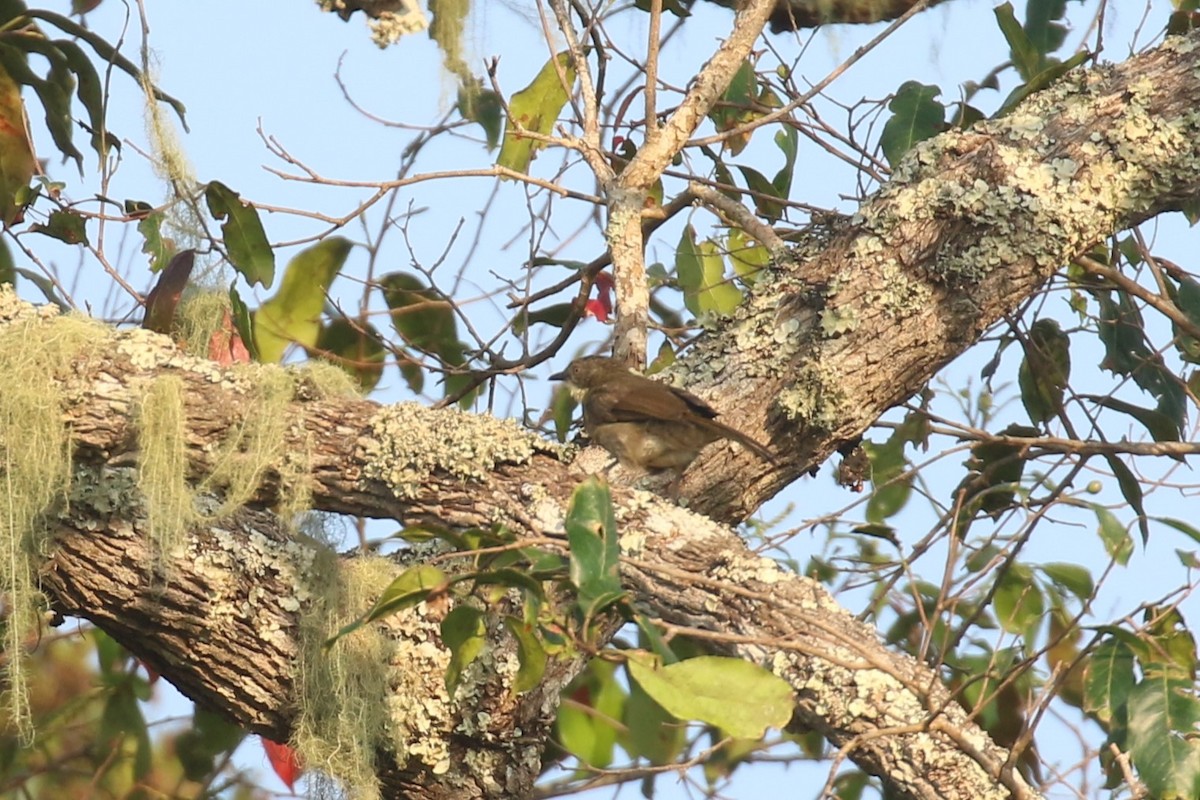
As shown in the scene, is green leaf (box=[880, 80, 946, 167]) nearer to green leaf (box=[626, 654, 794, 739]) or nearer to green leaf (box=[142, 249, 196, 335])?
green leaf (box=[142, 249, 196, 335])

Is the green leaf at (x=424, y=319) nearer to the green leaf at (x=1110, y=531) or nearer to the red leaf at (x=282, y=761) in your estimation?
the red leaf at (x=282, y=761)

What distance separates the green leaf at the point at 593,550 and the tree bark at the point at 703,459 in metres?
Result: 0.52

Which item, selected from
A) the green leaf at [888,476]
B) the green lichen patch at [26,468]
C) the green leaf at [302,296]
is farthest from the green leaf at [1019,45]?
the green lichen patch at [26,468]

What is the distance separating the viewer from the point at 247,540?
2.82 meters

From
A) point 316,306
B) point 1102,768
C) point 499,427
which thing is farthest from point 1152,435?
point 316,306

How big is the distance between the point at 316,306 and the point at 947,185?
155 centimetres

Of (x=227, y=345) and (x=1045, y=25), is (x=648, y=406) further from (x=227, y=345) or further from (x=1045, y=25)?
(x=1045, y=25)

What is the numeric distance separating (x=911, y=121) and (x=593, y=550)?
6.51 ft

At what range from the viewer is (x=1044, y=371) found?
3828mm

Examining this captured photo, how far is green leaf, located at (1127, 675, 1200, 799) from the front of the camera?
237cm

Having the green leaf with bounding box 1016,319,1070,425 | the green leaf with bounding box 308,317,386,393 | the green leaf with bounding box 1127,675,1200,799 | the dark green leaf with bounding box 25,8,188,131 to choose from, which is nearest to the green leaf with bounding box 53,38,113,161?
the dark green leaf with bounding box 25,8,188,131

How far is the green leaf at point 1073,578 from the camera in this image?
344cm

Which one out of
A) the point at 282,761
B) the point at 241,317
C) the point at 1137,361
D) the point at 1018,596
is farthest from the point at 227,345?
the point at 1137,361

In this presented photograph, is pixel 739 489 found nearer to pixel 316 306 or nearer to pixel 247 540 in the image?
pixel 247 540
